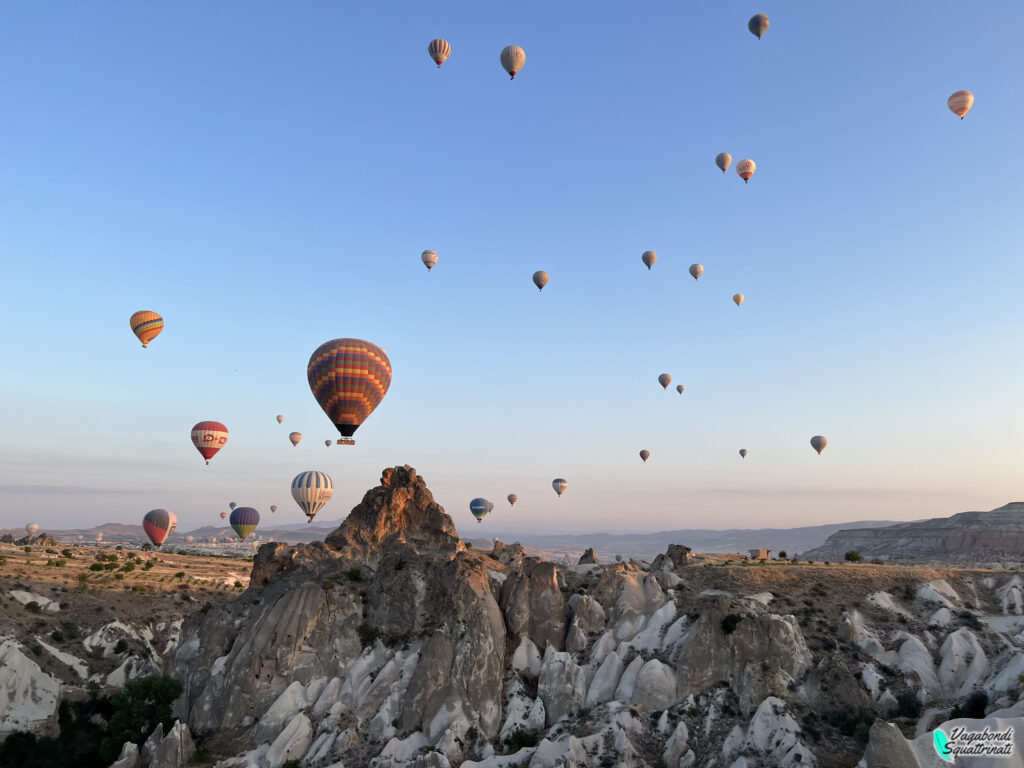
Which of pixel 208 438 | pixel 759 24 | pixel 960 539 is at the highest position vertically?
pixel 759 24

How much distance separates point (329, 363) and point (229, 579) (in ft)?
186

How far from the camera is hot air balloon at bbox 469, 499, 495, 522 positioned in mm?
118519

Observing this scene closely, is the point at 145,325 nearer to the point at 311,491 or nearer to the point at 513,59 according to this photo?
the point at 311,491

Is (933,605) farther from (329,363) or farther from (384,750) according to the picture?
(329,363)

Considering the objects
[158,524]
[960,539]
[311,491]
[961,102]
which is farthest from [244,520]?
[960,539]

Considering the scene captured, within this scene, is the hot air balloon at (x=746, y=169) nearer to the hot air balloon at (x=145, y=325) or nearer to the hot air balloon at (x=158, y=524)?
the hot air balloon at (x=145, y=325)

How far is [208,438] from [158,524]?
38.2 m

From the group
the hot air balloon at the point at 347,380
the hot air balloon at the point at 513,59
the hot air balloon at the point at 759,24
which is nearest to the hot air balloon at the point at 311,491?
the hot air balloon at the point at 347,380

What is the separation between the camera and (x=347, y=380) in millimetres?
64812

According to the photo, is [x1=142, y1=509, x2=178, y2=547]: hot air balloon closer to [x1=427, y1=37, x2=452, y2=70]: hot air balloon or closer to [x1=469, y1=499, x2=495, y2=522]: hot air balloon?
[x1=469, y1=499, x2=495, y2=522]: hot air balloon

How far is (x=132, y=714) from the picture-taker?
4841 centimetres

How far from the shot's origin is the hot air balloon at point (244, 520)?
117 meters

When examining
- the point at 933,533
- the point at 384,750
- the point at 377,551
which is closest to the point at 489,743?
the point at 384,750

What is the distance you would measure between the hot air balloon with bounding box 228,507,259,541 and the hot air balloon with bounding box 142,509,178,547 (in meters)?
11.0
